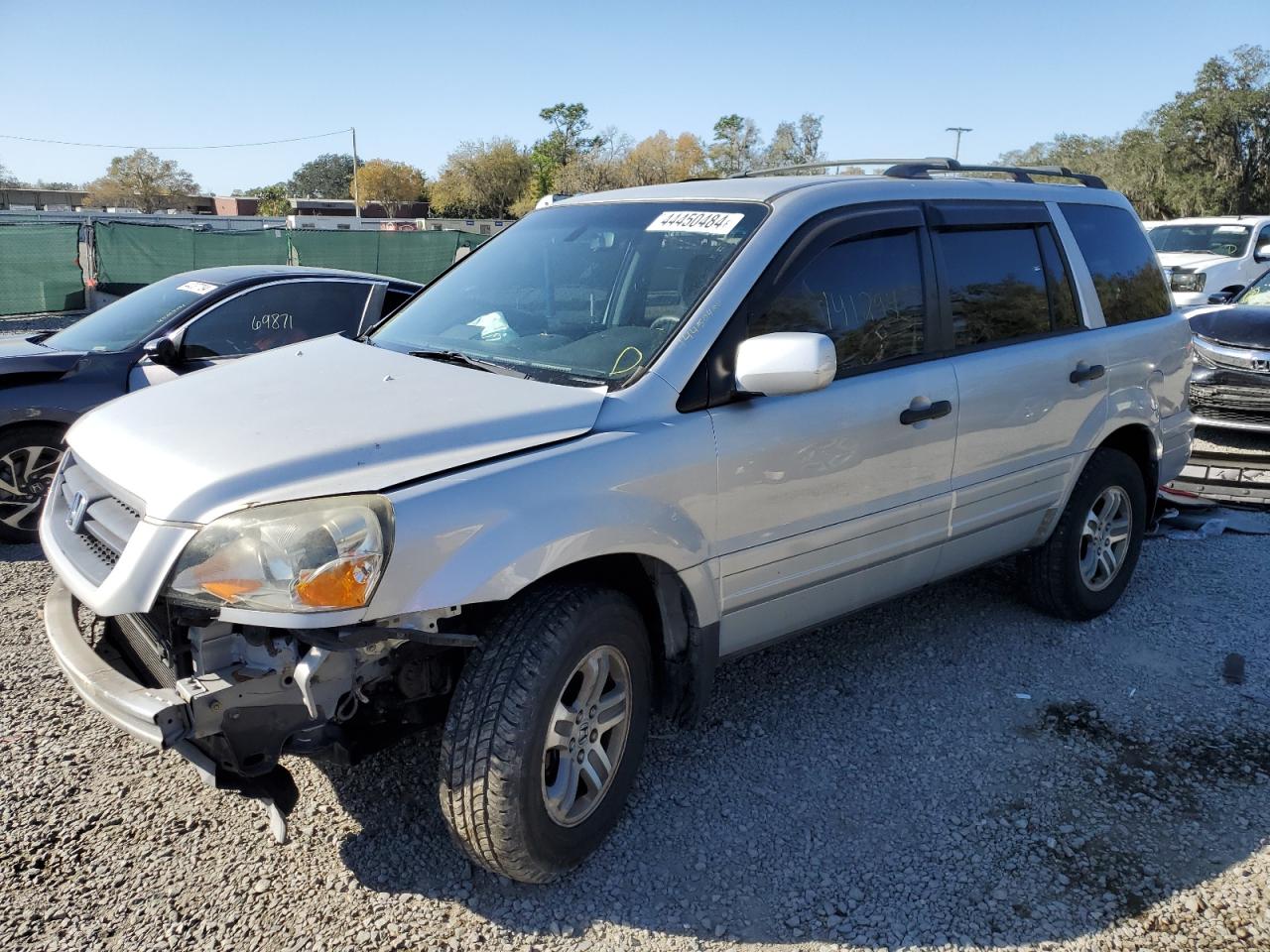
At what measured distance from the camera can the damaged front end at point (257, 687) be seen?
2.28 meters

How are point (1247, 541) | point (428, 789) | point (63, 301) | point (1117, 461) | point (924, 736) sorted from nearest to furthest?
point (428, 789) < point (924, 736) < point (1117, 461) < point (1247, 541) < point (63, 301)

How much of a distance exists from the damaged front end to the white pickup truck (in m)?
12.7

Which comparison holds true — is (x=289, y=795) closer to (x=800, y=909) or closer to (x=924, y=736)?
(x=800, y=909)

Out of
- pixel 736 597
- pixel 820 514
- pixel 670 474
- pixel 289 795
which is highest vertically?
pixel 670 474

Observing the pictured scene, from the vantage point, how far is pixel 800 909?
8.96 feet

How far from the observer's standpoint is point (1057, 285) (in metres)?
4.25

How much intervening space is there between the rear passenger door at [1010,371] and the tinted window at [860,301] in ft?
0.57

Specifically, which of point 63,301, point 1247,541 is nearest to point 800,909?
point 1247,541

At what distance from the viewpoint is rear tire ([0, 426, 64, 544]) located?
5.49 meters

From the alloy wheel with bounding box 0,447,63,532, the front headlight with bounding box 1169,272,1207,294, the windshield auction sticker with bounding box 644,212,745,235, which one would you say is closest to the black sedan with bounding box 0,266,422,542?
the alloy wheel with bounding box 0,447,63,532

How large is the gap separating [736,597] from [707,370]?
736 millimetres

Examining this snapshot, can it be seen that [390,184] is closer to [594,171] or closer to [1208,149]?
[594,171]

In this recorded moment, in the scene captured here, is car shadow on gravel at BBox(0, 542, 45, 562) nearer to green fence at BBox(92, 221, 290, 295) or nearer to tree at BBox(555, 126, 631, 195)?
green fence at BBox(92, 221, 290, 295)

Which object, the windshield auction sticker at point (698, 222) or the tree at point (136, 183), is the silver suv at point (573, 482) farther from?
the tree at point (136, 183)
